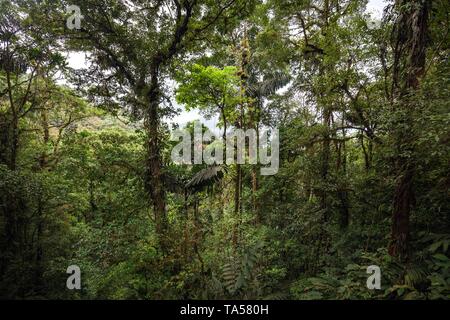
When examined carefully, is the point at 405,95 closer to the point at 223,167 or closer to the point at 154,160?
the point at 223,167

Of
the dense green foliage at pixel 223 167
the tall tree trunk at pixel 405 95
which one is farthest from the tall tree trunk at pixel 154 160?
the tall tree trunk at pixel 405 95

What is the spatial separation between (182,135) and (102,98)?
2.82 metres

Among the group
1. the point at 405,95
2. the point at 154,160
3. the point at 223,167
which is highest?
the point at 405,95

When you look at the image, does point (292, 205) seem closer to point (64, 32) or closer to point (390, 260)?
point (390, 260)

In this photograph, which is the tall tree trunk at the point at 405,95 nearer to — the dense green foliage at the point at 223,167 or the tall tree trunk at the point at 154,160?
the dense green foliage at the point at 223,167

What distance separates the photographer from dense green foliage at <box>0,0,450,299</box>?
15.3ft

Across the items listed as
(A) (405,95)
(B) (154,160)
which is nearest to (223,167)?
(B) (154,160)

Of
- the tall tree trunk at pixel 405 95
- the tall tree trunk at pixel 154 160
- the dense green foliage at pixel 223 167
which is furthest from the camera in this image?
the tall tree trunk at pixel 154 160

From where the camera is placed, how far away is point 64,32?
713 centimetres

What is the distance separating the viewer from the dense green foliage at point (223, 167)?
4.66 meters

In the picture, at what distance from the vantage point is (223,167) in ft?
25.8

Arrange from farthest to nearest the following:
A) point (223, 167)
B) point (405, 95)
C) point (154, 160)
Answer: point (223, 167) < point (154, 160) < point (405, 95)

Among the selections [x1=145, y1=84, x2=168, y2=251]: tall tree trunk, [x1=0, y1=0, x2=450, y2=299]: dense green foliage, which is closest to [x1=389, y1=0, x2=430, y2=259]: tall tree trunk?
[x1=0, y1=0, x2=450, y2=299]: dense green foliage
